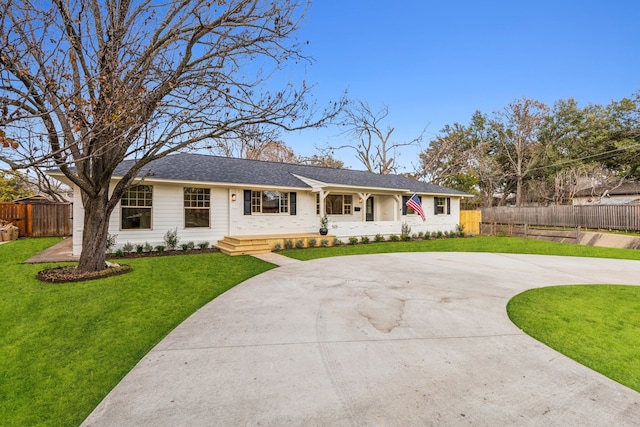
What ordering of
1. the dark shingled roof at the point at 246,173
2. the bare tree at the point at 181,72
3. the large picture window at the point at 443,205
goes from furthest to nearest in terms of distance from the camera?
the large picture window at the point at 443,205, the dark shingled roof at the point at 246,173, the bare tree at the point at 181,72

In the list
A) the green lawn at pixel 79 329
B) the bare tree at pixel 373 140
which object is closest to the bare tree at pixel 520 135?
the bare tree at pixel 373 140

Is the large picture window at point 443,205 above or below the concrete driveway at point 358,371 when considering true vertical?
above

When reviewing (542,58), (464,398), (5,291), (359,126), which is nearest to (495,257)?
(464,398)

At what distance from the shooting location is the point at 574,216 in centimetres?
1722

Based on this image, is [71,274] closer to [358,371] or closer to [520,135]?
[358,371]

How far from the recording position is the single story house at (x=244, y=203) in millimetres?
10266

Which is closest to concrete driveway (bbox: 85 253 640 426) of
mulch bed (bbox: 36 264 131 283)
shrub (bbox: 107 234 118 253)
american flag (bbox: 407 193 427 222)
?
mulch bed (bbox: 36 264 131 283)

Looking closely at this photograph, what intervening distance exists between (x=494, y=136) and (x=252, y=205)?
103ft

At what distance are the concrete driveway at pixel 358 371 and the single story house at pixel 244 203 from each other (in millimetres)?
6373

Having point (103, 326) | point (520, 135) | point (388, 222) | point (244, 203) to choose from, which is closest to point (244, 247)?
point (244, 203)

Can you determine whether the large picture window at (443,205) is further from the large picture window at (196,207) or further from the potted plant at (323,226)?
the large picture window at (196,207)

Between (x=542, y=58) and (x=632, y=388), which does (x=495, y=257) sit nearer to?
(x=632, y=388)

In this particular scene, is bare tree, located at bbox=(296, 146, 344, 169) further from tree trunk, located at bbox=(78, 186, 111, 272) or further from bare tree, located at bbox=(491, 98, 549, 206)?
tree trunk, located at bbox=(78, 186, 111, 272)

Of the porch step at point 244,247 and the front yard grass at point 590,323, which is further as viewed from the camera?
the porch step at point 244,247
